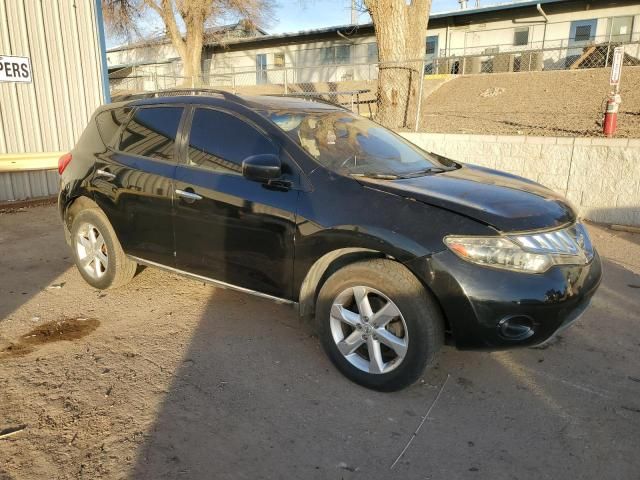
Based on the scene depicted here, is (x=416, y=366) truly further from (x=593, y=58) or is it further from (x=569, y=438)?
(x=593, y=58)

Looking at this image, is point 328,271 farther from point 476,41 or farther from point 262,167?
point 476,41

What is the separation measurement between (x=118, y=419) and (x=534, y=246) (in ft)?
8.04

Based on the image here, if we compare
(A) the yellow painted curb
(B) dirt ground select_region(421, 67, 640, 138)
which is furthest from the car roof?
(B) dirt ground select_region(421, 67, 640, 138)

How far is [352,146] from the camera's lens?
3736 mm

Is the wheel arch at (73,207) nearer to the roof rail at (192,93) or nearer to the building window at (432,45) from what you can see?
the roof rail at (192,93)

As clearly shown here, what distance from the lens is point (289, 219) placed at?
10.6 ft

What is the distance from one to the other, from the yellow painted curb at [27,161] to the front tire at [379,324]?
7380 mm

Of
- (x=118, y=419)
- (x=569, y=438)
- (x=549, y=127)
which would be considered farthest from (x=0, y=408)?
(x=549, y=127)

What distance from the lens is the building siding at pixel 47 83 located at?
27.1ft

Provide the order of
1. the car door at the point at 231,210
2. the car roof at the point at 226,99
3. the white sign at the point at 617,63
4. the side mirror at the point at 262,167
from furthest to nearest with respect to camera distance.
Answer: the white sign at the point at 617,63
the car roof at the point at 226,99
the car door at the point at 231,210
the side mirror at the point at 262,167

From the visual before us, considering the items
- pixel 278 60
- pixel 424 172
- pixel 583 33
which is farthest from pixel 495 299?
pixel 278 60

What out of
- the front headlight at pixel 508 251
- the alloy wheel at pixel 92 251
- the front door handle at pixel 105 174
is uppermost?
the front door handle at pixel 105 174

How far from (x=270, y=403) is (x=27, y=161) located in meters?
7.59

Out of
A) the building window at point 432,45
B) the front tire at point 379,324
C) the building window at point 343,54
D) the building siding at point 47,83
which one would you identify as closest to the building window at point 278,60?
the building window at point 343,54
